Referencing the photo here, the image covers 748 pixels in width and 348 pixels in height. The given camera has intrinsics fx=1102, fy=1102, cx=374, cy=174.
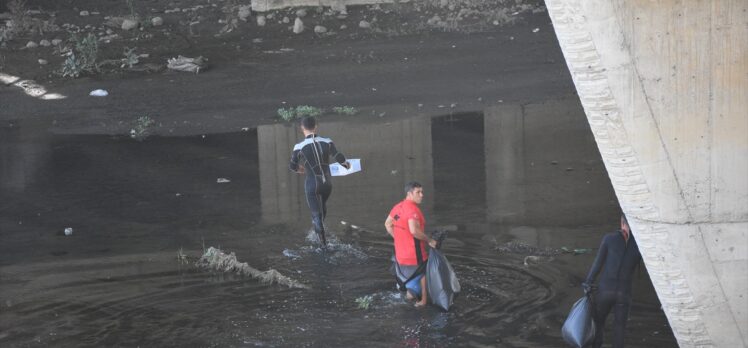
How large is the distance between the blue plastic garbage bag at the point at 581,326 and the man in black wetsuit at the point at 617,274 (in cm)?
15

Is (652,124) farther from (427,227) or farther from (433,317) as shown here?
(427,227)

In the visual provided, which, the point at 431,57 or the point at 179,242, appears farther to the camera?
the point at 431,57

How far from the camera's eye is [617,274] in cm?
912

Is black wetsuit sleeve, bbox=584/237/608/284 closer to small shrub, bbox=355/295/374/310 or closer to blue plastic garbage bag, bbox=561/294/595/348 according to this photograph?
blue plastic garbage bag, bbox=561/294/595/348

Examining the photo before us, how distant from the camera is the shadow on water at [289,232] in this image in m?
10.3

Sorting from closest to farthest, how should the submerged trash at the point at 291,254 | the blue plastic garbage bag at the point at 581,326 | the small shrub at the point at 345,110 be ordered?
the blue plastic garbage bag at the point at 581,326 < the submerged trash at the point at 291,254 < the small shrub at the point at 345,110

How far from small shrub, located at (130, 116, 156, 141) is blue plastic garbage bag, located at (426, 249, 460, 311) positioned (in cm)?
928

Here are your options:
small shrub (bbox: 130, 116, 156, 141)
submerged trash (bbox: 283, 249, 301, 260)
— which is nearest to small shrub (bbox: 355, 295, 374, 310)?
submerged trash (bbox: 283, 249, 301, 260)

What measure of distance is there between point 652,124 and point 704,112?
15.3 inches

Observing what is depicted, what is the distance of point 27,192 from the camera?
615 inches

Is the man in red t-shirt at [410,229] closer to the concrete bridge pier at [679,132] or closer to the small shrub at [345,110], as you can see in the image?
the concrete bridge pier at [679,132]

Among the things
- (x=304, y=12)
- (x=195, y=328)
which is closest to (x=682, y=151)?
(x=195, y=328)

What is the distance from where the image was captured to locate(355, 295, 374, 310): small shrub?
10.7 m

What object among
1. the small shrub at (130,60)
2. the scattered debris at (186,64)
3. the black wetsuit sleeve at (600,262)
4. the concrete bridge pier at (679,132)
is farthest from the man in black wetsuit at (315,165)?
the small shrub at (130,60)
